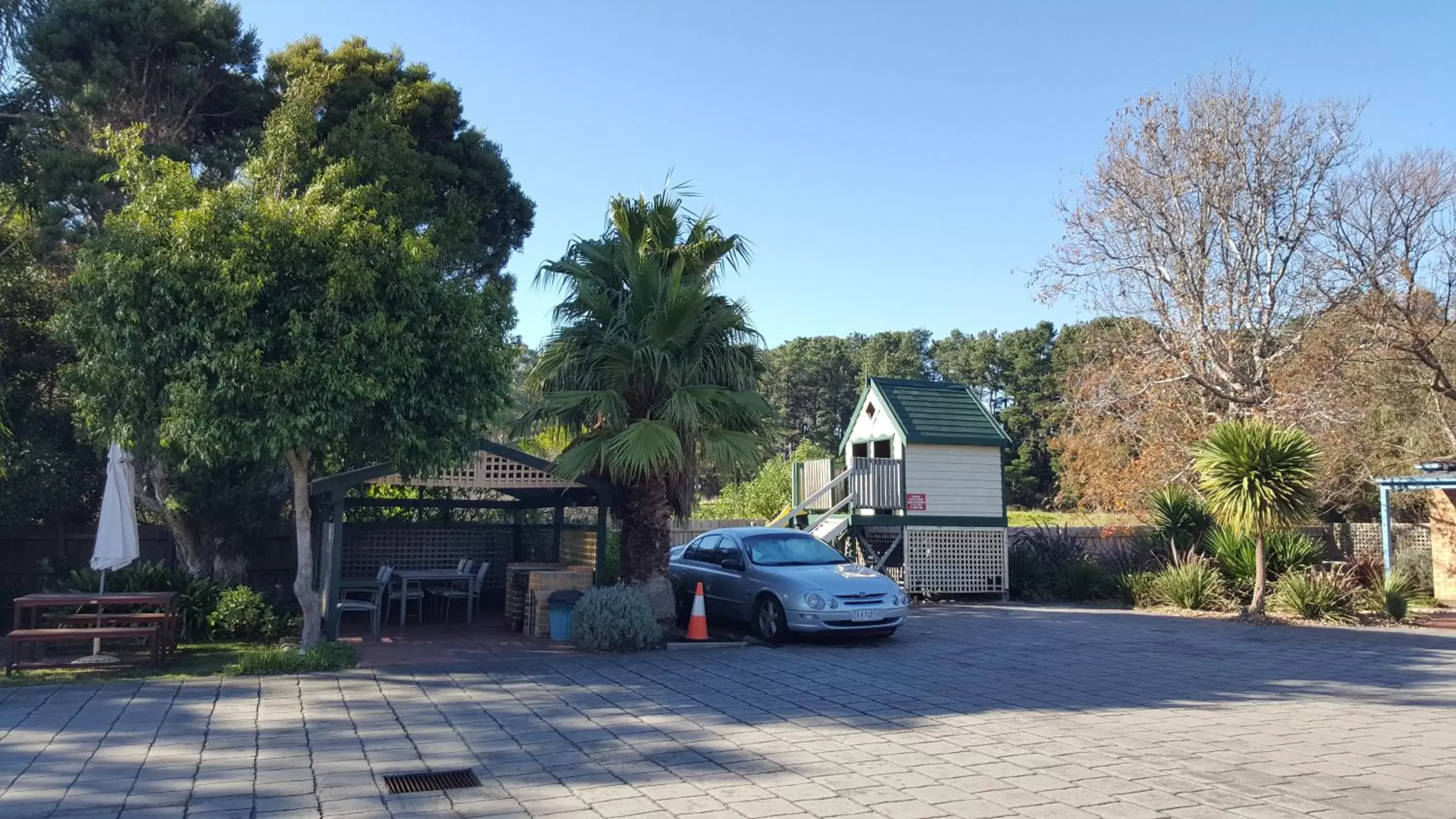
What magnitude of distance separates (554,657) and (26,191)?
11.1 meters

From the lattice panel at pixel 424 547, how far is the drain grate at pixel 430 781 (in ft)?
34.6

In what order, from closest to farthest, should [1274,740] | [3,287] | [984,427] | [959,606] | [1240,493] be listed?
[1274,740]
[3,287]
[1240,493]
[959,606]
[984,427]

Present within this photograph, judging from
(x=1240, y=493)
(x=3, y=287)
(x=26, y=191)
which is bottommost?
(x=1240, y=493)

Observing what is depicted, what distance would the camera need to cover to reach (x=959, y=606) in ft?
59.7

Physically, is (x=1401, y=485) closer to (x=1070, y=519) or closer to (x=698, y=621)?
(x=698, y=621)

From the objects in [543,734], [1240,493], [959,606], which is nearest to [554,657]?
[543,734]

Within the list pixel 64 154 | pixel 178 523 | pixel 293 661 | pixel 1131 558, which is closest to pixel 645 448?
pixel 293 661

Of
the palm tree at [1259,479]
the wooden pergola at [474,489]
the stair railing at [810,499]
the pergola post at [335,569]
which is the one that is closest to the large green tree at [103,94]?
the wooden pergola at [474,489]

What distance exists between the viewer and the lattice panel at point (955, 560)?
62.6ft

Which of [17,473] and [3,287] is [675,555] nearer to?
[17,473]

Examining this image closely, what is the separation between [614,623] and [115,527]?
5941 millimetres

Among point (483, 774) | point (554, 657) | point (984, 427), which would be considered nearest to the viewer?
point (483, 774)

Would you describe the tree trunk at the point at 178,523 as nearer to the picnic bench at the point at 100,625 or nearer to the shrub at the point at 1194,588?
the picnic bench at the point at 100,625

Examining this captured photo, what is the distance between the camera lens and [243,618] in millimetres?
13062
